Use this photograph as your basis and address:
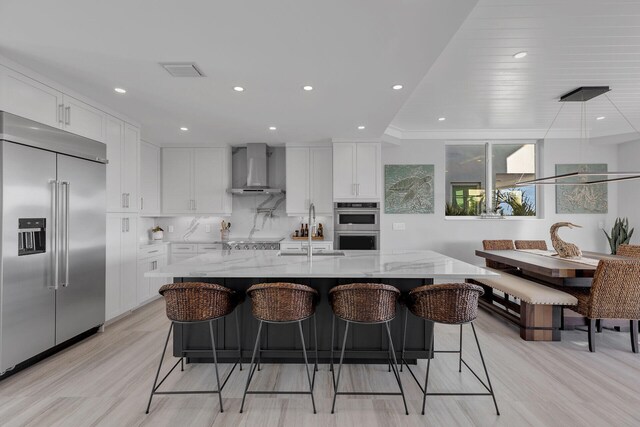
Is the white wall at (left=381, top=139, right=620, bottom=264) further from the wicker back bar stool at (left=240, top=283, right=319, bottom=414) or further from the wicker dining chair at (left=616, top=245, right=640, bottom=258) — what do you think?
the wicker back bar stool at (left=240, top=283, right=319, bottom=414)

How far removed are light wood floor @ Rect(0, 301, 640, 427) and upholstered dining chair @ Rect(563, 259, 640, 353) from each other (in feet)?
1.15

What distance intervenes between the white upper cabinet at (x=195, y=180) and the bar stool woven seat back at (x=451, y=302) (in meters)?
4.01

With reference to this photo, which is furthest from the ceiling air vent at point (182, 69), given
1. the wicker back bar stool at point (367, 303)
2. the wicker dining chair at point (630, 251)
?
the wicker dining chair at point (630, 251)

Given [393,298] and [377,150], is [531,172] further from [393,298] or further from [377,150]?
[393,298]

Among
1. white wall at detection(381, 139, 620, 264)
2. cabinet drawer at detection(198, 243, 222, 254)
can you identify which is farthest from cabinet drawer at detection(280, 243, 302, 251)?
white wall at detection(381, 139, 620, 264)

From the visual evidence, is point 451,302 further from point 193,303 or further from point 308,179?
point 308,179

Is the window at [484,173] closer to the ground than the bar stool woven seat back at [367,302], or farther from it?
farther from it

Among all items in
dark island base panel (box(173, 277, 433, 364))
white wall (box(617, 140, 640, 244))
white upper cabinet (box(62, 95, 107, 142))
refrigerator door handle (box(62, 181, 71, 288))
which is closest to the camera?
dark island base panel (box(173, 277, 433, 364))

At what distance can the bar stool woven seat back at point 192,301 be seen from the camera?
2115mm

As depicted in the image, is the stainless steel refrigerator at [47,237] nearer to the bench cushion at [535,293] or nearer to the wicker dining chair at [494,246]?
the bench cushion at [535,293]

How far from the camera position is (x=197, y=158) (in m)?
5.29

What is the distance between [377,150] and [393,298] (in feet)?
10.6

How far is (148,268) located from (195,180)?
1.63m

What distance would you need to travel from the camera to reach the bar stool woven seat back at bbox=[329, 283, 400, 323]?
2121 millimetres
